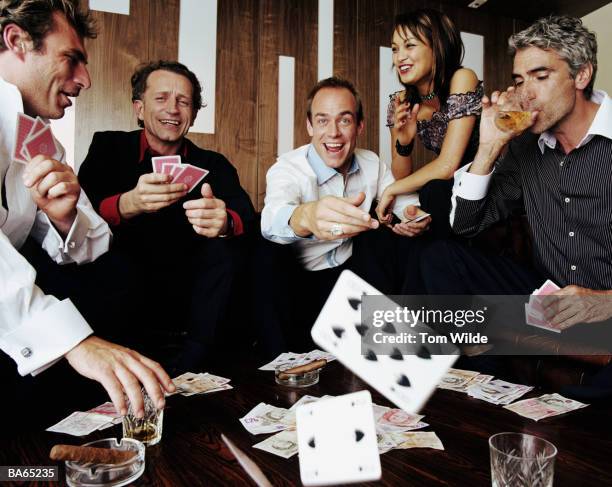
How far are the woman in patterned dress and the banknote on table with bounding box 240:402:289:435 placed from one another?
1.54 m

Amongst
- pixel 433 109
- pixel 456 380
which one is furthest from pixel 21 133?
pixel 433 109

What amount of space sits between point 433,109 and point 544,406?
2.22m

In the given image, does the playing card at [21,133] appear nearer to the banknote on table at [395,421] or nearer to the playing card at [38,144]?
the playing card at [38,144]

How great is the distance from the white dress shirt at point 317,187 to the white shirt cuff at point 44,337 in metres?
1.21

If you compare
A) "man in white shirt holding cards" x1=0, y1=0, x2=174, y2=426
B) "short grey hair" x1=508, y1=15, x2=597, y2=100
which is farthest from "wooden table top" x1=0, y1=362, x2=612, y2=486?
"short grey hair" x1=508, y1=15, x2=597, y2=100

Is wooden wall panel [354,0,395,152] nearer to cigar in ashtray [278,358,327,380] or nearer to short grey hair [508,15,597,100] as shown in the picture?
short grey hair [508,15,597,100]

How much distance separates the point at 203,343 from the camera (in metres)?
2.24

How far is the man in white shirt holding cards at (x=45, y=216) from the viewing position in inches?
45.8

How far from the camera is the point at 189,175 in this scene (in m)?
2.38

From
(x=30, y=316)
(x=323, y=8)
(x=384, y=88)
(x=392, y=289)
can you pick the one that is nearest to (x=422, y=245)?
(x=392, y=289)

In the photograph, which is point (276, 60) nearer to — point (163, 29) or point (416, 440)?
point (163, 29)

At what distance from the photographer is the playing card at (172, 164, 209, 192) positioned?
7.68 feet

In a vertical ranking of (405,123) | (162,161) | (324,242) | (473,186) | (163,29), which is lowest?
(324,242)

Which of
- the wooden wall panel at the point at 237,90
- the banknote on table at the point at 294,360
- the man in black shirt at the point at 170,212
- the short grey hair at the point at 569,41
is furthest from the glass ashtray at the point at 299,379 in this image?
the wooden wall panel at the point at 237,90
